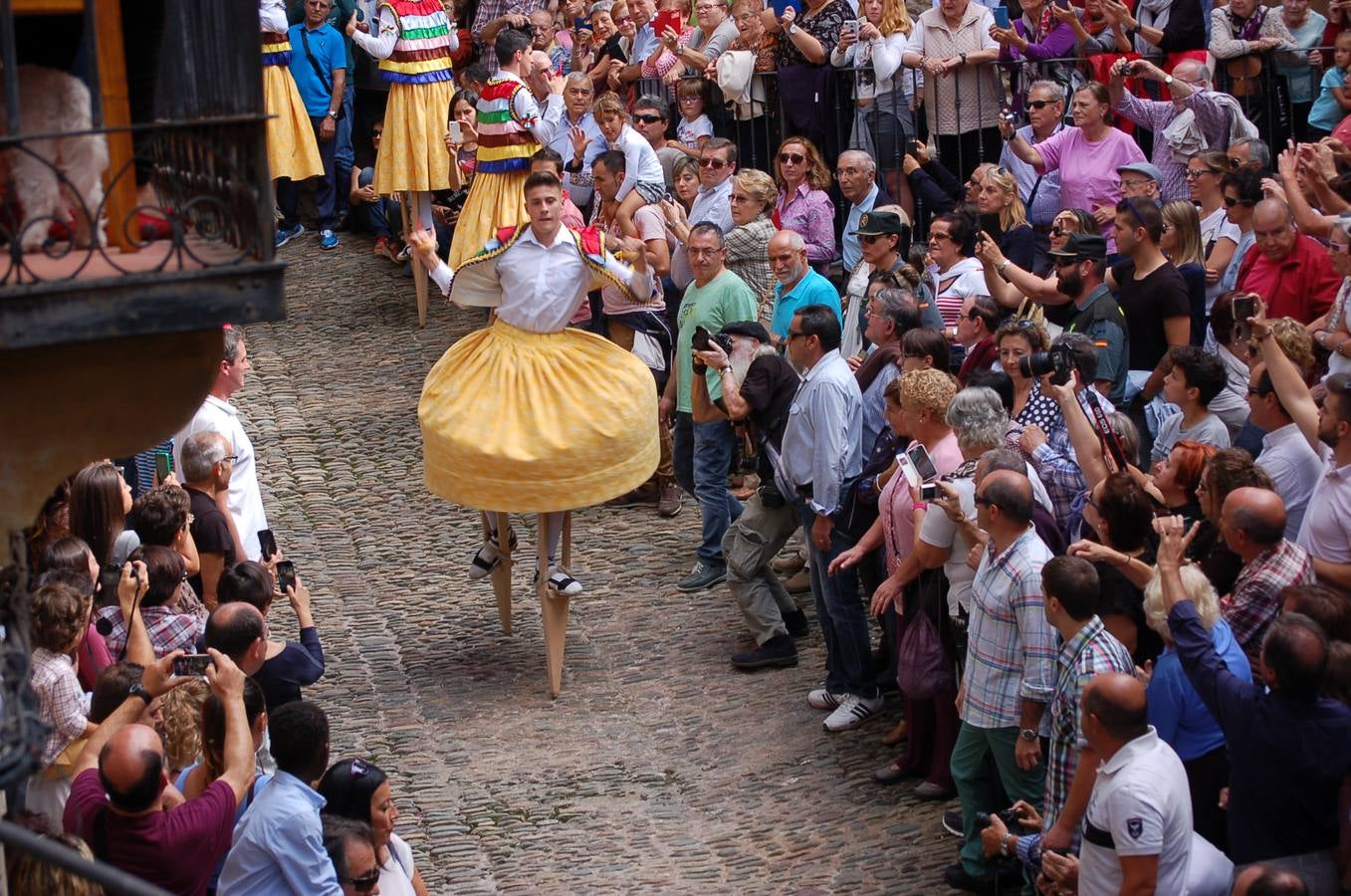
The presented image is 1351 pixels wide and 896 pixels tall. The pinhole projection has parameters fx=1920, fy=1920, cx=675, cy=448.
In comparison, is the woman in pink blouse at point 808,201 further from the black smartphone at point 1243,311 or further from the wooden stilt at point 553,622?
the black smartphone at point 1243,311

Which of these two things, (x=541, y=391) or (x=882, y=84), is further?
(x=882, y=84)

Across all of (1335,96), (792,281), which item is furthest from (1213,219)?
(792,281)

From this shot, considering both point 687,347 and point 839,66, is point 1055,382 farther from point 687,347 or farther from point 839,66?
point 839,66

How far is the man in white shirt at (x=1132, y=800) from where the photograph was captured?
233 inches

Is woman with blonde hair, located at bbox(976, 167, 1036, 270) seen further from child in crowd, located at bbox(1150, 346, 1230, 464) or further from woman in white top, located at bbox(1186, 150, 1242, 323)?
child in crowd, located at bbox(1150, 346, 1230, 464)

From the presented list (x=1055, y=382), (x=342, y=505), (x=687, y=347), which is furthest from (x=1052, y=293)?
(x=342, y=505)

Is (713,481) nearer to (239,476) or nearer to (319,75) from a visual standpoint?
(239,476)

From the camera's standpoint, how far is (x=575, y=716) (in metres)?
9.26

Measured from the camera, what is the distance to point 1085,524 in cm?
772

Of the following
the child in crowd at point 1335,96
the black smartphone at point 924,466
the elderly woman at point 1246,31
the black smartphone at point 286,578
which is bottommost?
the black smartphone at point 286,578

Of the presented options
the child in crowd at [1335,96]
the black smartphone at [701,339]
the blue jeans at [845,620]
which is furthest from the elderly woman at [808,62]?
the blue jeans at [845,620]

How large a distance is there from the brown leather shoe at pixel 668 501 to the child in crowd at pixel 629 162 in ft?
5.13

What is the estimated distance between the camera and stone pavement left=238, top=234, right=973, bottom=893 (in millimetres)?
7957

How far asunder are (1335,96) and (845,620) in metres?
4.21
